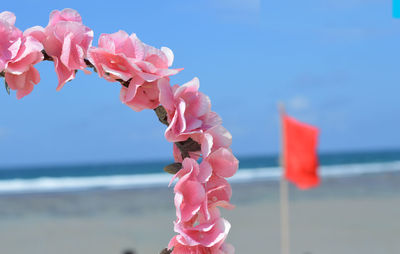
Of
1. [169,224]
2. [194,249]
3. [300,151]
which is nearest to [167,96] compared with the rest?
[194,249]

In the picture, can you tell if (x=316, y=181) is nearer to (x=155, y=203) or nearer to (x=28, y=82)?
(x=28, y=82)

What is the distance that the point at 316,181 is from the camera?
458cm

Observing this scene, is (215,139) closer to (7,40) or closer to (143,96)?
(143,96)

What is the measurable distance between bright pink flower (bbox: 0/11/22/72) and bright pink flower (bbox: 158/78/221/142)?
27 centimetres

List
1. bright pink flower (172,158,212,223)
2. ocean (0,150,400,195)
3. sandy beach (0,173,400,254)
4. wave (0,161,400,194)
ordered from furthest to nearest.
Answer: ocean (0,150,400,195) < wave (0,161,400,194) < sandy beach (0,173,400,254) < bright pink flower (172,158,212,223)

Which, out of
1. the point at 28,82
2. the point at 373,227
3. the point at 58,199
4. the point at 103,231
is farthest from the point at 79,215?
the point at 28,82

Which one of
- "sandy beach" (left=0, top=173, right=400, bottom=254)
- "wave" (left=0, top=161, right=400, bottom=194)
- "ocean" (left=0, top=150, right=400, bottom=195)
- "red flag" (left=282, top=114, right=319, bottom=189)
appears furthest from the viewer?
"ocean" (left=0, top=150, right=400, bottom=195)

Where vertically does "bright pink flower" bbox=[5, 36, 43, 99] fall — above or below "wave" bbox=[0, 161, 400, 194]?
below

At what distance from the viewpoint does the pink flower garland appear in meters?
0.93

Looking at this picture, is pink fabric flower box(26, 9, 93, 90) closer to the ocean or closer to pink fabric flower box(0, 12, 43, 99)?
pink fabric flower box(0, 12, 43, 99)

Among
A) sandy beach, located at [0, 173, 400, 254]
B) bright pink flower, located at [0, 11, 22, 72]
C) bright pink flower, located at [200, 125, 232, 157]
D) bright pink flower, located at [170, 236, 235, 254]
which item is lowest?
sandy beach, located at [0, 173, 400, 254]

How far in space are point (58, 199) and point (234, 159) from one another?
384 inches

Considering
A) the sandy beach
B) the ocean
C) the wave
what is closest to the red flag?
the sandy beach

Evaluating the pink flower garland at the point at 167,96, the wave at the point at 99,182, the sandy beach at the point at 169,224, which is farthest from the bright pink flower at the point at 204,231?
the wave at the point at 99,182
